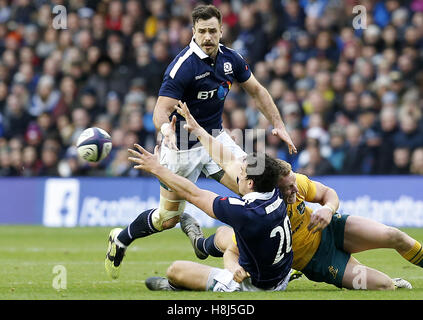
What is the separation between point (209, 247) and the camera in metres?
8.58

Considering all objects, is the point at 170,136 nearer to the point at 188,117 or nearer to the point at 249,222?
the point at 188,117

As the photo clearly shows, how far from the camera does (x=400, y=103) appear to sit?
16.0 meters

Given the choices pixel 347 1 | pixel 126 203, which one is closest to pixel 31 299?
pixel 126 203

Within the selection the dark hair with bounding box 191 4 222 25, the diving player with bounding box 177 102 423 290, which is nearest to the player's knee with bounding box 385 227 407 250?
the diving player with bounding box 177 102 423 290

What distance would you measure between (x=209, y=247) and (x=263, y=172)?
1.77 meters

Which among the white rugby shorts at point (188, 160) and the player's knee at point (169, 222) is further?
the white rugby shorts at point (188, 160)

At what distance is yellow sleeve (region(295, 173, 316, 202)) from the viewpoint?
25.8 ft

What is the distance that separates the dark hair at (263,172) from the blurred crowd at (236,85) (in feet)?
27.5

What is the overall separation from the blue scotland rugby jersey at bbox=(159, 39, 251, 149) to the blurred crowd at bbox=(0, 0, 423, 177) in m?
6.47

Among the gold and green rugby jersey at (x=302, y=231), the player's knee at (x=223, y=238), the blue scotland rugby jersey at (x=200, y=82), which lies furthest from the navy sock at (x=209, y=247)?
the blue scotland rugby jersey at (x=200, y=82)

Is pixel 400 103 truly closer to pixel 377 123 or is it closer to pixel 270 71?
pixel 377 123

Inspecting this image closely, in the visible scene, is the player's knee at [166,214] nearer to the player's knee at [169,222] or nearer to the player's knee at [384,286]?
the player's knee at [169,222]

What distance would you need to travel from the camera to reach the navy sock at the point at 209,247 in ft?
27.9
